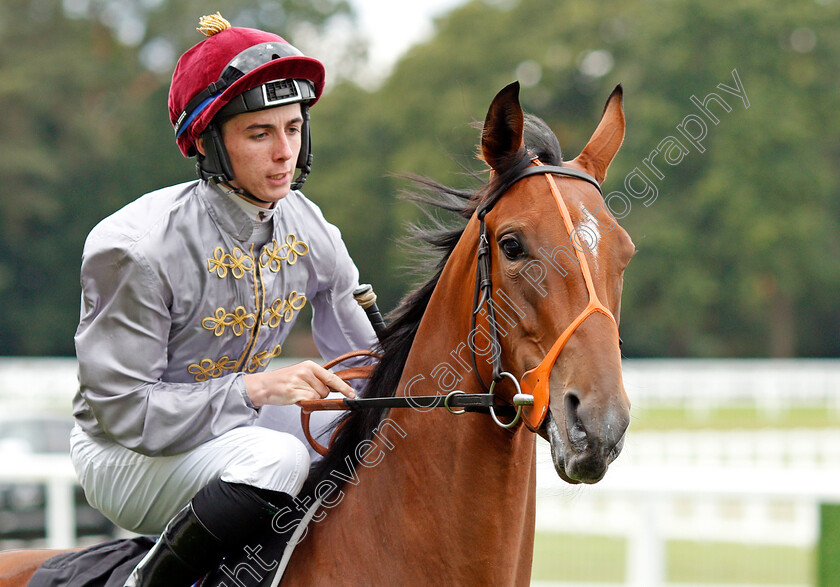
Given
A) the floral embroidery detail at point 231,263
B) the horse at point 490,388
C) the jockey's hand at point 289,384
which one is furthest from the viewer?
the floral embroidery detail at point 231,263

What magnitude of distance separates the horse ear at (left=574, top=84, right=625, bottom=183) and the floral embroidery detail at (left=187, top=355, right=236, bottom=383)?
1177 mm

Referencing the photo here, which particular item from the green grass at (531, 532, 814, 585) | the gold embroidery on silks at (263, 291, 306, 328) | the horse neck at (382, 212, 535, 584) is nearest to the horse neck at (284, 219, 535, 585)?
the horse neck at (382, 212, 535, 584)

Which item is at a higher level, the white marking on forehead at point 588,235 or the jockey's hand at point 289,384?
the white marking on forehead at point 588,235

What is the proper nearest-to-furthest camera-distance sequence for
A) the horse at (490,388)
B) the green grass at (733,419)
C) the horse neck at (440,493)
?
the horse at (490,388)
the horse neck at (440,493)
the green grass at (733,419)

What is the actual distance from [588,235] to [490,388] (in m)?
0.46

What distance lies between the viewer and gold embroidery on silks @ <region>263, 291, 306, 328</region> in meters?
2.93

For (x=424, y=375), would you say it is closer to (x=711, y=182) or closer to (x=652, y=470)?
(x=652, y=470)

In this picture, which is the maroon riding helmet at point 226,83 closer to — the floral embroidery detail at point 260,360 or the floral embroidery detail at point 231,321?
the floral embroidery detail at point 231,321

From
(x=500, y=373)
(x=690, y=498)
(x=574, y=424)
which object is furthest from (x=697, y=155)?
→ (x=574, y=424)

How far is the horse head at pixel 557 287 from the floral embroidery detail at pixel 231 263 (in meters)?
0.75

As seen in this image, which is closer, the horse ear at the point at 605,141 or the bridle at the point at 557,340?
the bridle at the point at 557,340

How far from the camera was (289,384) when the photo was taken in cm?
264

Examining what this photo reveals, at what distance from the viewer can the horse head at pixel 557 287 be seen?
2.14 m

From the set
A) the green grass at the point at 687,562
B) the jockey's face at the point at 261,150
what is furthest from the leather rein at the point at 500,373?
the green grass at the point at 687,562
